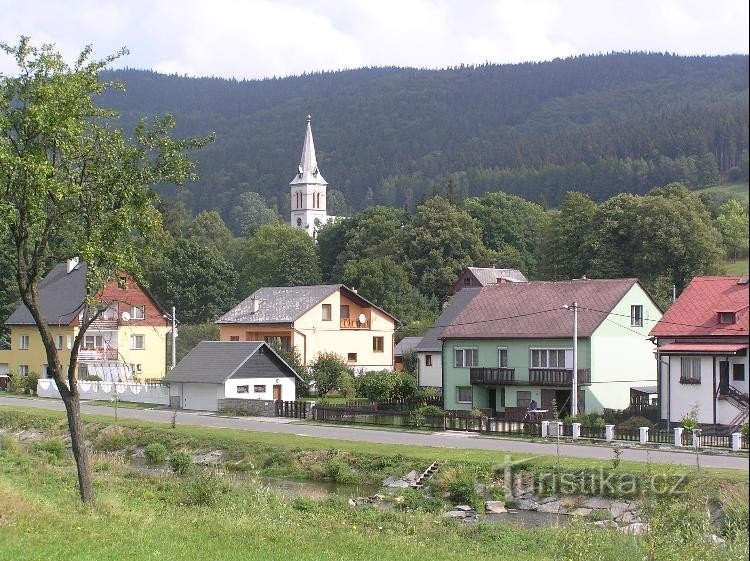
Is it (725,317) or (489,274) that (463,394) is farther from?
(489,274)

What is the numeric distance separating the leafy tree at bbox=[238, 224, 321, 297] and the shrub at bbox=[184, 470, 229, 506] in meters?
83.3

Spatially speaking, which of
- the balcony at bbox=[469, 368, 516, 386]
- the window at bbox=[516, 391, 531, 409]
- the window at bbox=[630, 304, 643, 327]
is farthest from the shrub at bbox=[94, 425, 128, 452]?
the window at bbox=[630, 304, 643, 327]

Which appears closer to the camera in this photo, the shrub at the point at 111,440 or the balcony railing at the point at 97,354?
the shrub at the point at 111,440

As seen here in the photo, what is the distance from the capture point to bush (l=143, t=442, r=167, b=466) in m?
40.2

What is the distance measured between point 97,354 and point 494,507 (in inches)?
1848

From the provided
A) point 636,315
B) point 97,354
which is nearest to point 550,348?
point 636,315

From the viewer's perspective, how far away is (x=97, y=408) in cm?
5722

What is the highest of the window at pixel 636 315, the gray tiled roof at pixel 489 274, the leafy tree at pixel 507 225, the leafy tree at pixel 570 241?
the leafy tree at pixel 507 225

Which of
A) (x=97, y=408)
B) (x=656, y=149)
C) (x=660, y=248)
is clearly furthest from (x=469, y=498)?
(x=656, y=149)

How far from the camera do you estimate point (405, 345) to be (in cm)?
7944

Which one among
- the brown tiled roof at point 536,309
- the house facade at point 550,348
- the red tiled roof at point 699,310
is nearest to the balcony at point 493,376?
the house facade at point 550,348

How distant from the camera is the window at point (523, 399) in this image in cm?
4991

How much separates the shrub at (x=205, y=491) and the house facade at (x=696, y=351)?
19874mm

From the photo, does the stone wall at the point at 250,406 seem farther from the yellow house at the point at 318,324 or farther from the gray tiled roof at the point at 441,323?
the gray tiled roof at the point at 441,323
